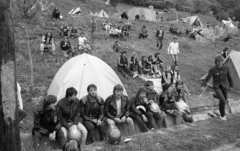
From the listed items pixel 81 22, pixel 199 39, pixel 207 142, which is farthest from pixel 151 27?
pixel 207 142

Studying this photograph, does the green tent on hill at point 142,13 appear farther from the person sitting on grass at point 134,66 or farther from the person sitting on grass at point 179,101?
the person sitting on grass at point 179,101

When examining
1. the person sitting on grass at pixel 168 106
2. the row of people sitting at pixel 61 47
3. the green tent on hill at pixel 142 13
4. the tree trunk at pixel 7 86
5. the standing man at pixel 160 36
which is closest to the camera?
the tree trunk at pixel 7 86

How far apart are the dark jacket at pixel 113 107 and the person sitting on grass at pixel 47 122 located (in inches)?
45.6

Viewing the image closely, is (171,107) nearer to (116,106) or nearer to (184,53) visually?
(116,106)

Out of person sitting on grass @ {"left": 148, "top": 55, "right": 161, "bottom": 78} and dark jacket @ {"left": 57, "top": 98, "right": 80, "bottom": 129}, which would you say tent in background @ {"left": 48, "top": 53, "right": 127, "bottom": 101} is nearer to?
dark jacket @ {"left": 57, "top": 98, "right": 80, "bottom": 129}

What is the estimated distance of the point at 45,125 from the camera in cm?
498

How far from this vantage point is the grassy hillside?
31.7ft

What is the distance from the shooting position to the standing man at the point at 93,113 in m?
5.43

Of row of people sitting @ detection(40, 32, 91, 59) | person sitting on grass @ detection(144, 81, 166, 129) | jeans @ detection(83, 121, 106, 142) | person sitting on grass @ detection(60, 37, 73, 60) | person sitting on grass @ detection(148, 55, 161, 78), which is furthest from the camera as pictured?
person sitting on grass @ detection(60, 37, 73, 60)

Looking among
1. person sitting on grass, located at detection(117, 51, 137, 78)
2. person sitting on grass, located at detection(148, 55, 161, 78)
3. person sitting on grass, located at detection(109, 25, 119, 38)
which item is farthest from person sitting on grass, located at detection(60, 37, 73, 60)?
person sitting on grass, located at detection(109, 25, 119, 38)

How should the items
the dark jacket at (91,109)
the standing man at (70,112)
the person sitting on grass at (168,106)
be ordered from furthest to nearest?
the person sitting on grass at (168,106), the dark jacket at (91,109), the standing man at (70,112)

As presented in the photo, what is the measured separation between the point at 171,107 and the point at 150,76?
Answer: 5155 millimetres

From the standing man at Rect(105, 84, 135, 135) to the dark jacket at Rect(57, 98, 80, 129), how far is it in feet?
2.45

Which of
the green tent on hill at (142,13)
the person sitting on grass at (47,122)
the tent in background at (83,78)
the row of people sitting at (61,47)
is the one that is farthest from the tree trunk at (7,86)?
the green tent on hill at (142,13)
